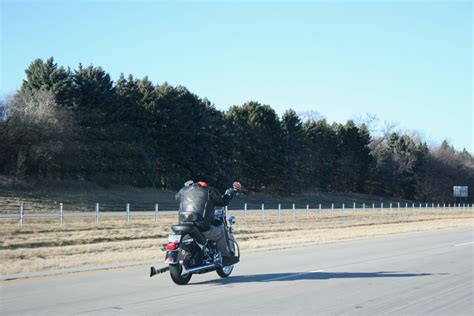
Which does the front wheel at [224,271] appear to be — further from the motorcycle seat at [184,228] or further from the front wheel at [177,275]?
the motorcycle seat at [184,228]

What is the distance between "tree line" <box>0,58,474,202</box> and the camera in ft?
188

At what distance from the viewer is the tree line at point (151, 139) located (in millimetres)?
57281

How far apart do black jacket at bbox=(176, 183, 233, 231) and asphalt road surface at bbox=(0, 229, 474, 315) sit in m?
1.29

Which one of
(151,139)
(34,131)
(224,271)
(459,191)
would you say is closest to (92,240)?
(224,271)

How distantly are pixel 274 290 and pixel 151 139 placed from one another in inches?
2265

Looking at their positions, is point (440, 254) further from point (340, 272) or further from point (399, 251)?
point (340, 272)

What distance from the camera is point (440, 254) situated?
19016mm

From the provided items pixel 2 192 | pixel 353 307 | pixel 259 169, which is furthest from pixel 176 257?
pixel 259 169

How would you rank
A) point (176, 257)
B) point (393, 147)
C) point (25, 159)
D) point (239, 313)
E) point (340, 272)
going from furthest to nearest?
point (393, 147), point (25, 159), point (340, 272), point (176, 257), point (239, 313)

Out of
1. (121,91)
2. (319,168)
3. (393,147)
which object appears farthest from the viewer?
(393,147)

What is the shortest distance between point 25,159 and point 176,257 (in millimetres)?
48092

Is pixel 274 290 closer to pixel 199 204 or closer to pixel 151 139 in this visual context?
pixel 199 204

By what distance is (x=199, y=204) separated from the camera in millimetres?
12523

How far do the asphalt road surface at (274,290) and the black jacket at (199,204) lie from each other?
1292 millimetres
